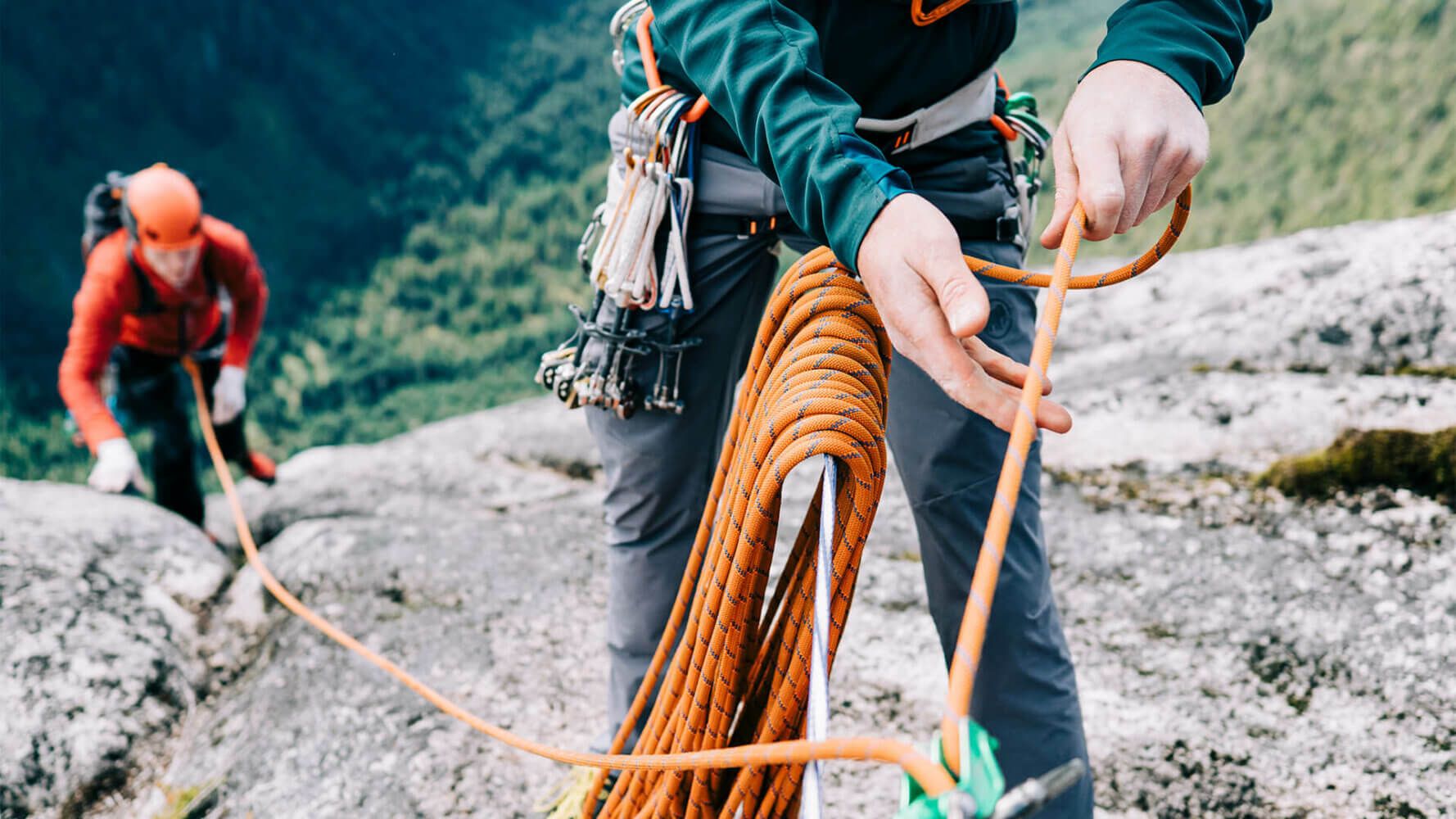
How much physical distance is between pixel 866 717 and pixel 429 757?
98 cm

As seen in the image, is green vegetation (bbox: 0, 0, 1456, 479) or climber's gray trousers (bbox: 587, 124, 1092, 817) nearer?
climber's gray trousers (bbox: 587, 124, 1092, 817)

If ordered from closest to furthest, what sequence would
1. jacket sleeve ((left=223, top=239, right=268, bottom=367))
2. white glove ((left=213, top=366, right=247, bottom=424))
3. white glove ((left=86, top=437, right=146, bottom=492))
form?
white glove ((left=86, top=437, right=146, bottom=492)) → jacket sleeve ((left=223, top=239, right=268, bottom=367)) → white glove ((left=213, top=366, right=247, bottom=424))

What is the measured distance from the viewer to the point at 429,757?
7.14ft

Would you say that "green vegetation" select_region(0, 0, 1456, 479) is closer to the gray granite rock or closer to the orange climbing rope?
the orange climbing rope

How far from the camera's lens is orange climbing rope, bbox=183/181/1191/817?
3.43ft

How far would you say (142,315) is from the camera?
371 centimetres

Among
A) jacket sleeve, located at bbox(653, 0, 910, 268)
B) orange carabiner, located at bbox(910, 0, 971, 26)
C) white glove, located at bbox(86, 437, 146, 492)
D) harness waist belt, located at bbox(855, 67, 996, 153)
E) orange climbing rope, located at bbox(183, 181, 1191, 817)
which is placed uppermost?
orange carabiner, located at bbox(910, 0, 971, 26)

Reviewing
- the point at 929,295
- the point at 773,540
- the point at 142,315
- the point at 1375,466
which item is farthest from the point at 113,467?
the point at 1375,466

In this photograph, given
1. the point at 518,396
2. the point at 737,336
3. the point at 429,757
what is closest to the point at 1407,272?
the point at 737,336

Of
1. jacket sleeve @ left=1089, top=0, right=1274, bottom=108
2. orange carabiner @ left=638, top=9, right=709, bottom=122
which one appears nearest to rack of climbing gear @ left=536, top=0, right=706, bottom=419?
orange carabiner @ left=638, top=9, right=709, bottom=122

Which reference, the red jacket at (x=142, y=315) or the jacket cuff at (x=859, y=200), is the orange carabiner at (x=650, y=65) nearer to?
the jacket cuff at (x=859, y=200)

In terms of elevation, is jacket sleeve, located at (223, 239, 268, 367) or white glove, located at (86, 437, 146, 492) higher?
jacket sleeve, located at (223, 239, 268, 367)

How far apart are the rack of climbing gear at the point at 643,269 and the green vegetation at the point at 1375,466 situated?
1786mm

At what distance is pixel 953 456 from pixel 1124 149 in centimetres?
56
